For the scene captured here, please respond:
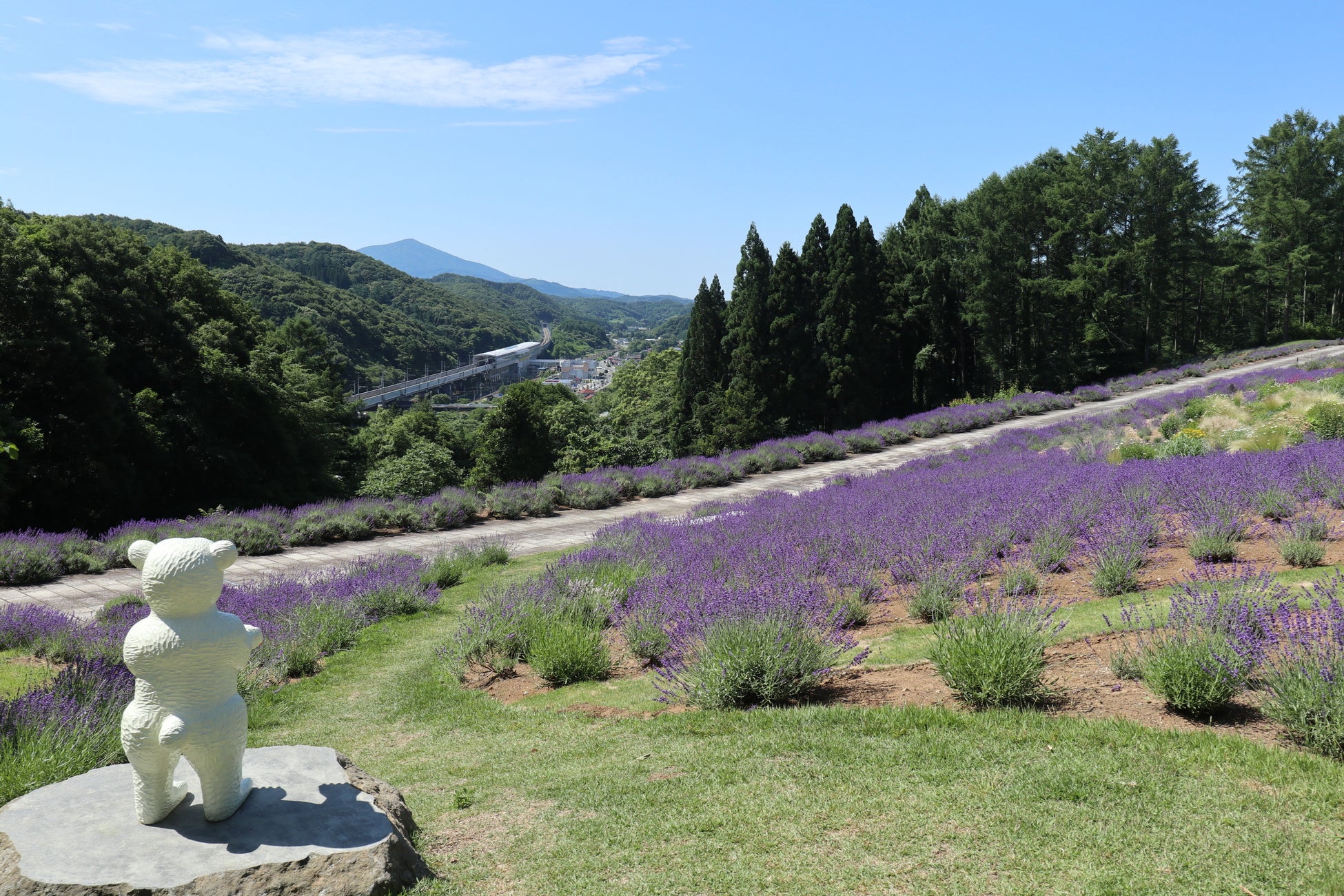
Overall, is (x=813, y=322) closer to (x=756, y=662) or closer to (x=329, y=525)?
(x=329, y=525)

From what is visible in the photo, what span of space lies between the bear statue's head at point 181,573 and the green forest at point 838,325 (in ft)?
62.5

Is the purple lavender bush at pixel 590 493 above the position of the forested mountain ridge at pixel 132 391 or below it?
below

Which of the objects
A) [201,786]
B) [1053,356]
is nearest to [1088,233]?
[1053,356]

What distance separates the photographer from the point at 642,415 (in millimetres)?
66250

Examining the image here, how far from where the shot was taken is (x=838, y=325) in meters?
38.9

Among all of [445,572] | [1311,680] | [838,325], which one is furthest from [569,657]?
[838,325]

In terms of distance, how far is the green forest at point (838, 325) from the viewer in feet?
78.3

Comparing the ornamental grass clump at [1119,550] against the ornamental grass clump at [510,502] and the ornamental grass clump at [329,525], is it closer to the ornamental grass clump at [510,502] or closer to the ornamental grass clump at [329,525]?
A: the ornamental grass clump at [510,502]

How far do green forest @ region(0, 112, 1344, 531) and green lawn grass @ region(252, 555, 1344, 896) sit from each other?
60.6 feet

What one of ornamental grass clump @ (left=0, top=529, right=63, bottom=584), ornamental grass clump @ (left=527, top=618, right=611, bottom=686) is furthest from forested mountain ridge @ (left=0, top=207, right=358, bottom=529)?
ornamental grass clump @ (left=527, top=618, right=611, bottom=686)

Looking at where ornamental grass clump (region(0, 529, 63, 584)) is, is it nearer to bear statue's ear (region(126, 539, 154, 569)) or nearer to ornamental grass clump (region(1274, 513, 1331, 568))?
bear statue's ear (region(126, 539, 154, 569))

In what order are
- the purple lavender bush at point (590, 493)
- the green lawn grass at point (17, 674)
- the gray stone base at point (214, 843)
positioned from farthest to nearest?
1. the purple lavender bush at point (590, 493)
2. the green lawn grass at point (17, 674)
3. the gray stone base at point (214, 843)

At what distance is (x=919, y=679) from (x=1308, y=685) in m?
2.07

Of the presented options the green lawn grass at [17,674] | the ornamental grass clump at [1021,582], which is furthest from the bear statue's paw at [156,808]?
the ornamental grass clump at [1021,582]
